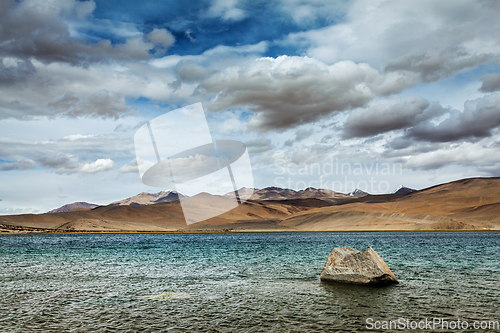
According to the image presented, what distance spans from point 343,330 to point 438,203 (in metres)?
201

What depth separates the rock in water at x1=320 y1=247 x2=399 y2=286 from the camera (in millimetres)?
18594

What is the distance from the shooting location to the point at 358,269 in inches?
750

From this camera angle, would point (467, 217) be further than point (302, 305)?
Yes

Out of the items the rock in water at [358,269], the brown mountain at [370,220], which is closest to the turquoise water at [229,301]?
the rock in water at [358,269]

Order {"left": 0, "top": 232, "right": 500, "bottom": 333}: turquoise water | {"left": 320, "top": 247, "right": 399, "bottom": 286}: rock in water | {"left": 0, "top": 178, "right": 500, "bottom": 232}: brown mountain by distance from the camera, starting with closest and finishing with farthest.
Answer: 1. {"left": 0, "top": 232, "right": 500, "bottom": 333}: turquoise water
2. {"left": 320, "top": 247, "right": 399, "bottom": 286}: rock in water
3. {"left": 0, "top": 178, "right": 500, "bottom": 232}: brown mountain

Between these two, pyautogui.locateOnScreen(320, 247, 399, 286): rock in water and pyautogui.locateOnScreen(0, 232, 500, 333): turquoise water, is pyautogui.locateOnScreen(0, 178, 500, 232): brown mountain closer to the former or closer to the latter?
pyautogui.locateOnScreen(320, 247, 399, 286): rock in water

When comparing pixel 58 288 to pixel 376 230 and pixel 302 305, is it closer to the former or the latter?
pixel 302 305

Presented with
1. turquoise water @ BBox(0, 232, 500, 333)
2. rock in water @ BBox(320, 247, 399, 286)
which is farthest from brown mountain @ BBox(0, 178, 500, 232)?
turquoise water @ BBox(0, 232, 500, 333)

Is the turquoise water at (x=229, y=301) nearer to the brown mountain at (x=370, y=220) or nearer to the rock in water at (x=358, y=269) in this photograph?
the rock in water at (x=358, y=269)

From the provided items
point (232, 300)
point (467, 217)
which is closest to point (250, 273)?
point (232, 300)

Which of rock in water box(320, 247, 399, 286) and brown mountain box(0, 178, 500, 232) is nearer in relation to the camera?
rock in water box(320, 247, 399, 286)

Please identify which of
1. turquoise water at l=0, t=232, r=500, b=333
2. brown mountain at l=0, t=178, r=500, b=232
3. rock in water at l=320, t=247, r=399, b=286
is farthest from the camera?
brown mountain at l=0, t=178, r=500, b=232

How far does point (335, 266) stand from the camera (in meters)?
19.9

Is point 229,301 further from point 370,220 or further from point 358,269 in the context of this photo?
point 370,220
